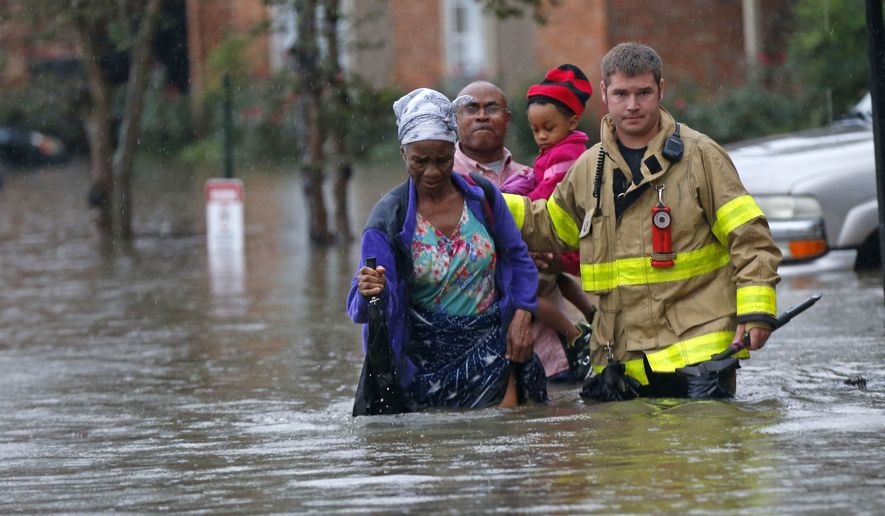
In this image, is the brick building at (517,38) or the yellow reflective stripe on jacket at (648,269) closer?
the yellow reflective stripe on jacket at (648,269)

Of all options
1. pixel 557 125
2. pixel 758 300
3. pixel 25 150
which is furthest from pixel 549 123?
pixel 25 150

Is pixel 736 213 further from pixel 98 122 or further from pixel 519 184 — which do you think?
pixel 98 122

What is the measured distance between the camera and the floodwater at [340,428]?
5.71 m

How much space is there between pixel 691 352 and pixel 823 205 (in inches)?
216

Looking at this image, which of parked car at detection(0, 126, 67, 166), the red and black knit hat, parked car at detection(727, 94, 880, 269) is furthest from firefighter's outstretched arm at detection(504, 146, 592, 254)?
parked car at detection(0, 126, 67, 166)

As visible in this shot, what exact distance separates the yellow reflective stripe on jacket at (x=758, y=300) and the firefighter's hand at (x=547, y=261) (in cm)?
114

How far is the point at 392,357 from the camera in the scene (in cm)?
705

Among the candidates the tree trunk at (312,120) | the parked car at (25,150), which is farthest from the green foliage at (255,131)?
the tree trunk at (312,120)

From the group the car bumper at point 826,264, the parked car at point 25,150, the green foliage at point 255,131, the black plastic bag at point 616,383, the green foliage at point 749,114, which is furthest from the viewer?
the parked car at point 25,150

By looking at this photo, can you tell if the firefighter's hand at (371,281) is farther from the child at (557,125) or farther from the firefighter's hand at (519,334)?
the child at (557,125)

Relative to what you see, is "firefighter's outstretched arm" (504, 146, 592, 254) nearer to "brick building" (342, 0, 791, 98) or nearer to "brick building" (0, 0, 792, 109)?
"brick building" (0, 0, 792, 109)

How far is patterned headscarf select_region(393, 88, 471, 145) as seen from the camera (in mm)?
6828

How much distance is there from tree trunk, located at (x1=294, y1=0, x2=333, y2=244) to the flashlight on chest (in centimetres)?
1088

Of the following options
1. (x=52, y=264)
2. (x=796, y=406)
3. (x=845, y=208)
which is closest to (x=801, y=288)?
(x=845, y=208)
